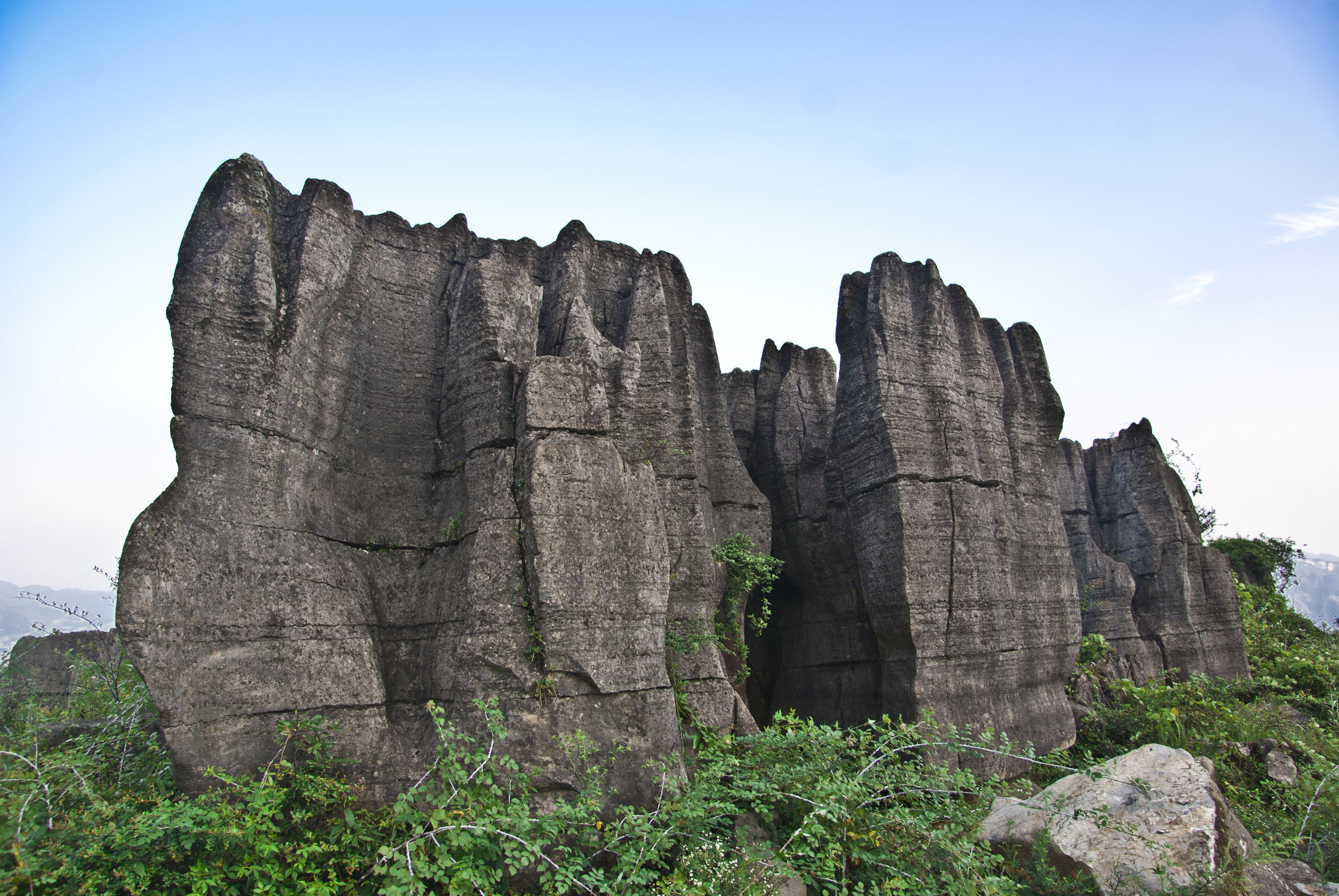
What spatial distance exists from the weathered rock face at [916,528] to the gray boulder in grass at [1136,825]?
2.38m

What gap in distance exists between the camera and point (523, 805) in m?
5.11

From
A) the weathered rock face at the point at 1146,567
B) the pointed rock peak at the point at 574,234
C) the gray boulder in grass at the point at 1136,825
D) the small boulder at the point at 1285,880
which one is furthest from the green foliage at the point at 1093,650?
the pointed rock peak at the point at 574,234

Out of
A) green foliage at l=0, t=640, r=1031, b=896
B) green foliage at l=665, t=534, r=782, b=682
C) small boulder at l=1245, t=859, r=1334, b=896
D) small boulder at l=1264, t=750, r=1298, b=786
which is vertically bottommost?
small boulder at l=1245, t=859, r=1334, b=896

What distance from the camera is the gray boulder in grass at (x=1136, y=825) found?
18.8 feet

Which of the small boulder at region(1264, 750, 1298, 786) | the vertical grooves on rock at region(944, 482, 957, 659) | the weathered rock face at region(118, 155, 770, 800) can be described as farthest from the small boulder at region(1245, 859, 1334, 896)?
the weathered rock face at region(118, 155, 770, 800)

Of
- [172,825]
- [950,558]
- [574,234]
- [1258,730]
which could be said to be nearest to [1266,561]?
[1258,730]

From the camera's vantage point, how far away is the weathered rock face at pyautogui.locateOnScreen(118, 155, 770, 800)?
5934 millimetres

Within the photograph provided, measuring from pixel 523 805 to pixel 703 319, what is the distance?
7.01 meters

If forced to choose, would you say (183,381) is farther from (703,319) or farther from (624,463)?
(703,319)

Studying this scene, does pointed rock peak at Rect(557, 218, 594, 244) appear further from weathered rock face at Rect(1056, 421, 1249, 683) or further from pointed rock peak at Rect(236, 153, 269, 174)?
weathered rock face at Rect(1056, 421, 1249, 683)

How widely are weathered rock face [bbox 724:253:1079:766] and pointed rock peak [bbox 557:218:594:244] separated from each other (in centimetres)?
385

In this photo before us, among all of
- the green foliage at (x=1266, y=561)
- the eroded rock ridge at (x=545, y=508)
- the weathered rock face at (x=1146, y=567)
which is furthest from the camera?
the green foliage at (x=1266, y=561)

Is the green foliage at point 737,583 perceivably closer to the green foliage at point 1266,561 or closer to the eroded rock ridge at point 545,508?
the eroded rock ridge at point 545,508

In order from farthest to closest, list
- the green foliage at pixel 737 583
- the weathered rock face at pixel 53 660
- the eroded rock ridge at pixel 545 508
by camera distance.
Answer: the weathered rock face at pixel 53 660
the green foliage at pixel 737 583
the eroded rock ridge at pixel 545 508
